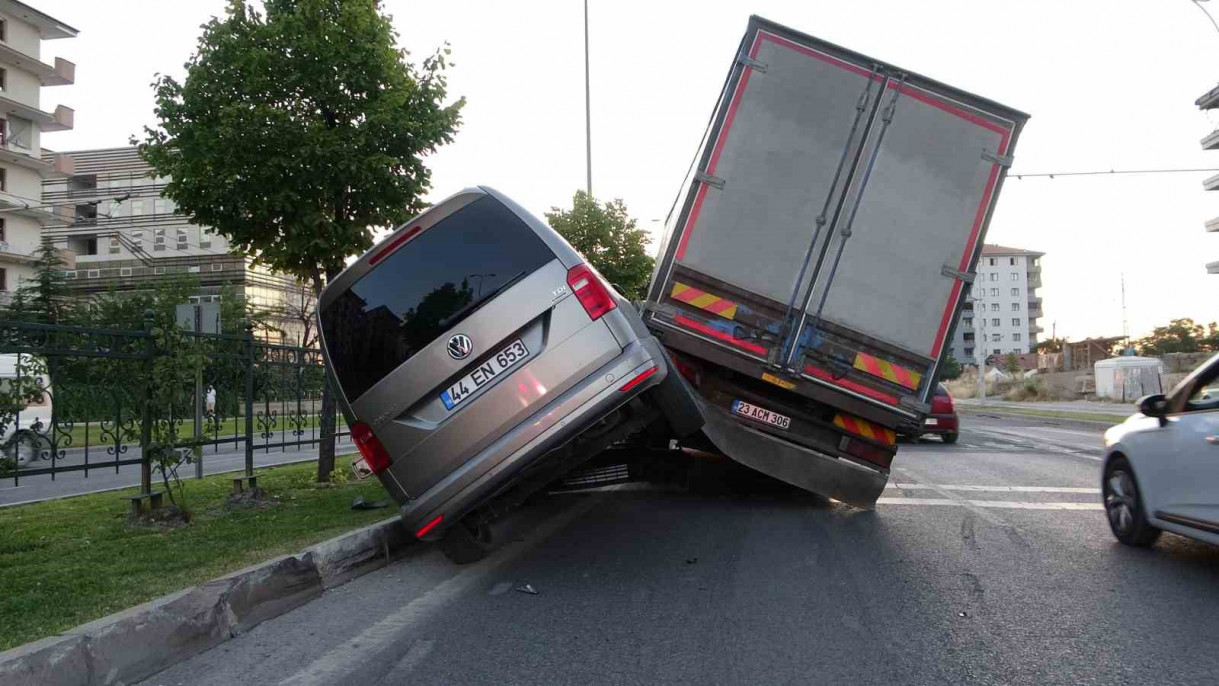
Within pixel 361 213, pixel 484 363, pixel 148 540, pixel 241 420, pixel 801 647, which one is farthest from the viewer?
pixel 241 420

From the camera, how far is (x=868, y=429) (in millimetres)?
7941

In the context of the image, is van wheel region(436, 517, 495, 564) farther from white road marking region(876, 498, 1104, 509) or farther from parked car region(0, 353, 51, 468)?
white road marking region(876, 498, 1104, 509)

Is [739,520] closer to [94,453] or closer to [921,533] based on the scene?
[921,533]

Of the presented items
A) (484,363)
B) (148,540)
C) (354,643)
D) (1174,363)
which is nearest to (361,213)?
(148,540)

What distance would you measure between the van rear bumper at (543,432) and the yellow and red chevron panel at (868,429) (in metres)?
2.92

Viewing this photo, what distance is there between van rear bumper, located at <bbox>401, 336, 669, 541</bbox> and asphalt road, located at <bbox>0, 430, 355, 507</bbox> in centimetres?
400

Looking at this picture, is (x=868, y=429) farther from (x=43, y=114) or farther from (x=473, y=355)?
(x=43, y=114)

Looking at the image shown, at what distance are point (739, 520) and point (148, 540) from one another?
473 centimetres

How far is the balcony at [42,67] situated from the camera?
4494 centimetres

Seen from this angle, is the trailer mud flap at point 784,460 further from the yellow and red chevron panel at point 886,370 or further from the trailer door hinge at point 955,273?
the trailer door hinge at point 955,273

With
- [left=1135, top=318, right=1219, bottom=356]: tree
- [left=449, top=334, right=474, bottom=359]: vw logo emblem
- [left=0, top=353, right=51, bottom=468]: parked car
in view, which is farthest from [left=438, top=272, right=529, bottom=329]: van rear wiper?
[left=1135, top=318, right=1219, bottom=356]: tree

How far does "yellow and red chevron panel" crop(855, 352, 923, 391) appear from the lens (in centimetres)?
730

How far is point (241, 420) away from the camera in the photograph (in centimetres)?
1134

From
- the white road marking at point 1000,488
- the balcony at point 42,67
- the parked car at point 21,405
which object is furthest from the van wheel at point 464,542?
the balcony at point 42,67
